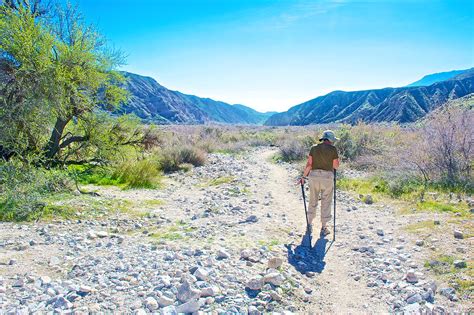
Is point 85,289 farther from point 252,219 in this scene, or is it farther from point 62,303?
point 252,219

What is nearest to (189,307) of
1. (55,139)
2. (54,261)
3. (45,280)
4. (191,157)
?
(45,280)

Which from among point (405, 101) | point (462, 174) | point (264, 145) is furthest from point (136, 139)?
point (405, 101)

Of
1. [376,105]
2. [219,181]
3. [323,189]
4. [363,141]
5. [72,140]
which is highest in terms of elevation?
[376,105]

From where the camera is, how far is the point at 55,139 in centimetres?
1004

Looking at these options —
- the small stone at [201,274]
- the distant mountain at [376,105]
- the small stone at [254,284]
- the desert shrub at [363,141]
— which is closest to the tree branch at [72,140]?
the small stone at [201,274]

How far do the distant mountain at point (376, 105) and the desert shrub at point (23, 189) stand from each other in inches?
2032

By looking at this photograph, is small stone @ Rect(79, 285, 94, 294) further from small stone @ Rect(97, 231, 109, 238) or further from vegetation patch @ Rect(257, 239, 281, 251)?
vegetation patch @ Rect(257, 239, 281, 251)

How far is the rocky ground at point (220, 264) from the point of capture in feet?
12.9

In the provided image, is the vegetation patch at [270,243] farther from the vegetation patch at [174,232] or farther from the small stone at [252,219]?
the vegetation patch at [174,232]

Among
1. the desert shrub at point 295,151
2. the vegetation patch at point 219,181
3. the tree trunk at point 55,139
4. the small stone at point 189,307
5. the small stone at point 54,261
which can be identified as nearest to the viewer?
the small stone at point 189,307

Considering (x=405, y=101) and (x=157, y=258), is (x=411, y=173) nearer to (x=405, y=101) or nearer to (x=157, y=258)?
(x=157, y=258)

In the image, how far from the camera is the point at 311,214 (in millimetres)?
7156

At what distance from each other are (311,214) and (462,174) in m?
6.19

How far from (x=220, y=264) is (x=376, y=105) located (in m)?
104
